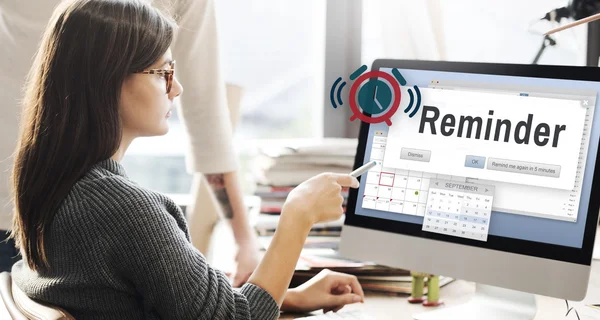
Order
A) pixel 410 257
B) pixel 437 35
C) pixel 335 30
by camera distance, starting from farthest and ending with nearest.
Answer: pixel 335 30, pixel 437 35, pixel 410 257

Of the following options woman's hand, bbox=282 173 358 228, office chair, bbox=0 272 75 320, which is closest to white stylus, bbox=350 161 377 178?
woman's hand, bbox=282 173 358 228

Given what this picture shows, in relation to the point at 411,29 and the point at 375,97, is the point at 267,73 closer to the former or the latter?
the point at 411,29

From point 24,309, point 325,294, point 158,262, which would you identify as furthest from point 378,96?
point 24,309

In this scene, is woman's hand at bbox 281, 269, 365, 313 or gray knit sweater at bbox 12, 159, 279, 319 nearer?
gray knit sweater at bbox 12, 159, 279, 319

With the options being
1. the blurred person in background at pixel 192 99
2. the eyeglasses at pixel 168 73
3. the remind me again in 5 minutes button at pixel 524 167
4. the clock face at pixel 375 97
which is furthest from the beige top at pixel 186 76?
the remind me again in 5 minutes button at pixel 524 167

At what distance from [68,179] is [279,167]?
0.90m

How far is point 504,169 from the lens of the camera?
113 centimetres

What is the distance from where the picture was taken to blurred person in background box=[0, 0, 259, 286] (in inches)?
52.8

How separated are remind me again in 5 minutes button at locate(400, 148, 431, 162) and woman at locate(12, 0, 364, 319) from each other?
21cm

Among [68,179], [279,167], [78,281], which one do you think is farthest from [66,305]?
[279,167]

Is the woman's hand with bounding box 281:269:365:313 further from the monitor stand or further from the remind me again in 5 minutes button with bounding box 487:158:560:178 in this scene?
the remind me again in 5 minutes button with bounding box 487:158:560:178

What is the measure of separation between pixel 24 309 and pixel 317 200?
49cm

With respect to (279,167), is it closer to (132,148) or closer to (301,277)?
(301,277)

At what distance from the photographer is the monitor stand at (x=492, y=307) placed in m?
1.17
